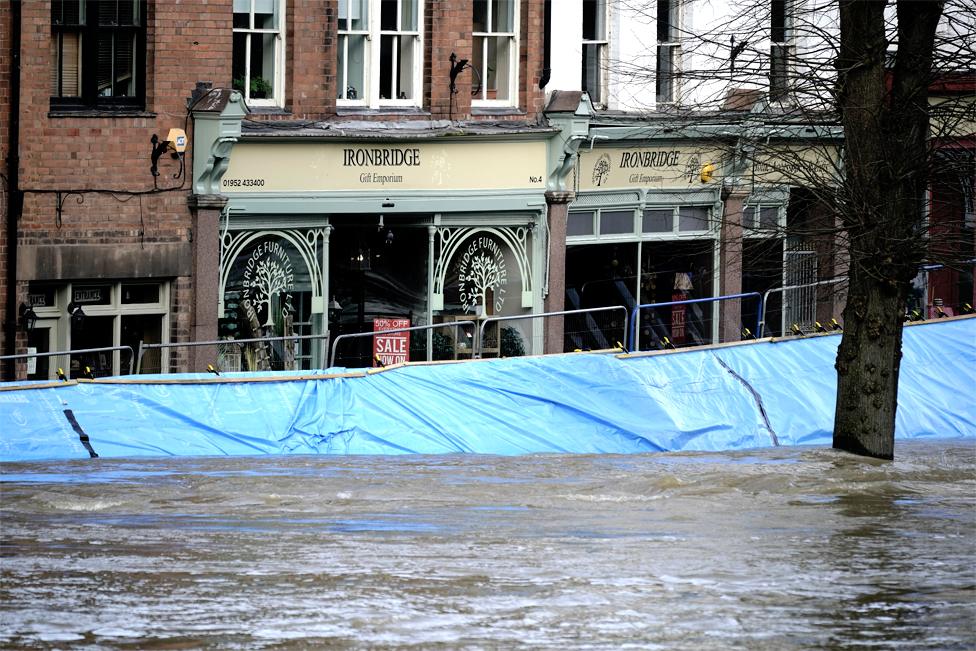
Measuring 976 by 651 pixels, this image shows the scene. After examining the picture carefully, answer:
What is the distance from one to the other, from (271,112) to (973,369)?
9984 mm

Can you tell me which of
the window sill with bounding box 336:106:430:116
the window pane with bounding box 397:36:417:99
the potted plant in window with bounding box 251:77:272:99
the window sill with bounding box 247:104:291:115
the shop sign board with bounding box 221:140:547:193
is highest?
the window pane with bounding box 397:36:417:99

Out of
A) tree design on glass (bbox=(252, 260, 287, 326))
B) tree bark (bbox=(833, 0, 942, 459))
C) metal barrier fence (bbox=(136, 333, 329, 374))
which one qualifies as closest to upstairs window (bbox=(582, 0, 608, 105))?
tree design on glass (bbox=(252, 260, 287, 326))

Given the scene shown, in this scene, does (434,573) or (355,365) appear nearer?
(434,573)

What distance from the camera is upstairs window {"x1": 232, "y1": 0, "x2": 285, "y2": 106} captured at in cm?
2438

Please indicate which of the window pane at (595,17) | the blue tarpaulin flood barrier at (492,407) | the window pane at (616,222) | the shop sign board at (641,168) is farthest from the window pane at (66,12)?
the window pane at (616,222)

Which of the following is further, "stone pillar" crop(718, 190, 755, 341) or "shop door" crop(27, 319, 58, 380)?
"stone pillar" crop(718, 190, 755, 341)

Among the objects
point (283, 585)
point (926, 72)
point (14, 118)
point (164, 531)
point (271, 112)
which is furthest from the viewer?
point (271, 112)

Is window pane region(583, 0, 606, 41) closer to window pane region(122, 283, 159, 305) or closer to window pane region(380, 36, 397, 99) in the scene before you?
window pane region(380, 36, 397, 99)

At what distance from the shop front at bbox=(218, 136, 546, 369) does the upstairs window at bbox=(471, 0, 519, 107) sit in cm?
86

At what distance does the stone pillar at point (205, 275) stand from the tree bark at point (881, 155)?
9.23m

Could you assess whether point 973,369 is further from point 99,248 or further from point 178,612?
point 178,612

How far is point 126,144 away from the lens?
74.6 feet

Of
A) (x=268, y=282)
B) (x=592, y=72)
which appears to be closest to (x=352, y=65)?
(x=268, y=282)

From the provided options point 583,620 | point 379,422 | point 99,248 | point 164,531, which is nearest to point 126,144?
point 99,248
